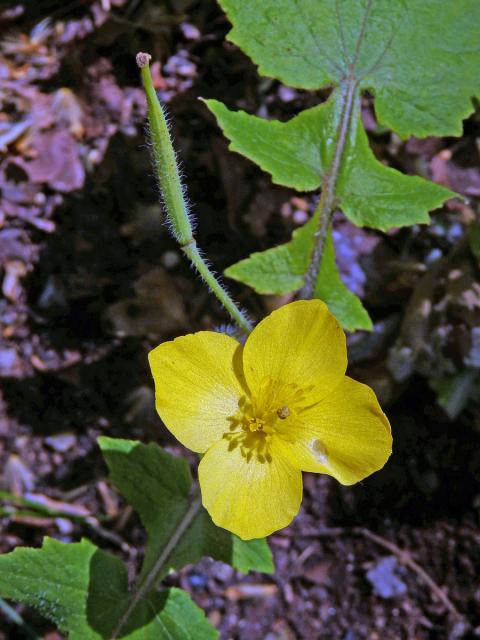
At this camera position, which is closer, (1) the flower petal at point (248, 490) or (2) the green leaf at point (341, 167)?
(1) the flower petal at point (248, 490)

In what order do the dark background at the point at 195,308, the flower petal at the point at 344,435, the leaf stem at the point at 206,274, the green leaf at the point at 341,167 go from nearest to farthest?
1. the flower petal at the point at 344,435
2. the leaf stem at the point at 206,274
3. the green leaf at the point at 341,167
4. the dark background at the point at 195,308

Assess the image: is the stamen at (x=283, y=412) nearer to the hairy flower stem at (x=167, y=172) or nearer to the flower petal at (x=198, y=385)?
the flower petal at (x=198, y=385)

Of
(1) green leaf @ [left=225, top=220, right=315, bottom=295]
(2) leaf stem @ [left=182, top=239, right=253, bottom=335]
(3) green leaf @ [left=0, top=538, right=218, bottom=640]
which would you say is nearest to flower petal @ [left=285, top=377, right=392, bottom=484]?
(2) leaf stem @ [left=182, top=239, right=253, bottom=335]

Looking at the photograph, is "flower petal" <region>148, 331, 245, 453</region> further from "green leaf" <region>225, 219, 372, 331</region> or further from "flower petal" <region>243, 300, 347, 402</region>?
"green leaf" <region>225, 219, 372, 331</region>

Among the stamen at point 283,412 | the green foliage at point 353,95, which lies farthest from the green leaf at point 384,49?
the stamen at point 283,412

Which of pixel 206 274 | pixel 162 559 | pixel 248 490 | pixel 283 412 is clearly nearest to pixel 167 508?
pixel 162 559
